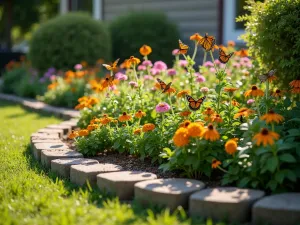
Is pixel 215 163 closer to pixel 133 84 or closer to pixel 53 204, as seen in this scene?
pixel 53 204

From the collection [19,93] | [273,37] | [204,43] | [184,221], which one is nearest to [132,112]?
[204,43]

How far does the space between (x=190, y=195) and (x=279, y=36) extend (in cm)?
215

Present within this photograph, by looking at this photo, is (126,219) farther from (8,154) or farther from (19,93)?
(19,93)

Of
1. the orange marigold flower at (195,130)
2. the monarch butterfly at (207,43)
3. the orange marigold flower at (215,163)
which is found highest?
the monarch butterfly at (207,43)

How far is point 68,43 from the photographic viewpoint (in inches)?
370

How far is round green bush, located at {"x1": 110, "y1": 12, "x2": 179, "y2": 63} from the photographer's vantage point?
9.91 meters

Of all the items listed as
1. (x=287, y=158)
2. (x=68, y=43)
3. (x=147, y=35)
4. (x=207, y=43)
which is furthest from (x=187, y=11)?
(x=287, y=158)

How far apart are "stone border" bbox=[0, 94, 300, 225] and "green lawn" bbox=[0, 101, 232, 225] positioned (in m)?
0.09

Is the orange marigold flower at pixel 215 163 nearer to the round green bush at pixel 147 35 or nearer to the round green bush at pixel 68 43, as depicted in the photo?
the round green bush at pixel 68 43

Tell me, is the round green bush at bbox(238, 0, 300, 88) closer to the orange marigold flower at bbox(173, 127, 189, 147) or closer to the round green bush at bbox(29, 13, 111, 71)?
the orange marigold flower at bbox(173, 127, 189, 147)

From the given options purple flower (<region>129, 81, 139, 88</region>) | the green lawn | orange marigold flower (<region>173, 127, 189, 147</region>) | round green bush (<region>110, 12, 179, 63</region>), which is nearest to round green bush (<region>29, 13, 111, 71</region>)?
round green bush (<region>110, 12, 179, 63</region>)

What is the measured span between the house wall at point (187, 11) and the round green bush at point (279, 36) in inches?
185

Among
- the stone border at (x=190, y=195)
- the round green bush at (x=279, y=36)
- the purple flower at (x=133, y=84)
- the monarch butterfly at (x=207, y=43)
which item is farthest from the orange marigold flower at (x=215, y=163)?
the round green bush at (x=279, y=36)

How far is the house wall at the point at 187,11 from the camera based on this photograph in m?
9.77
